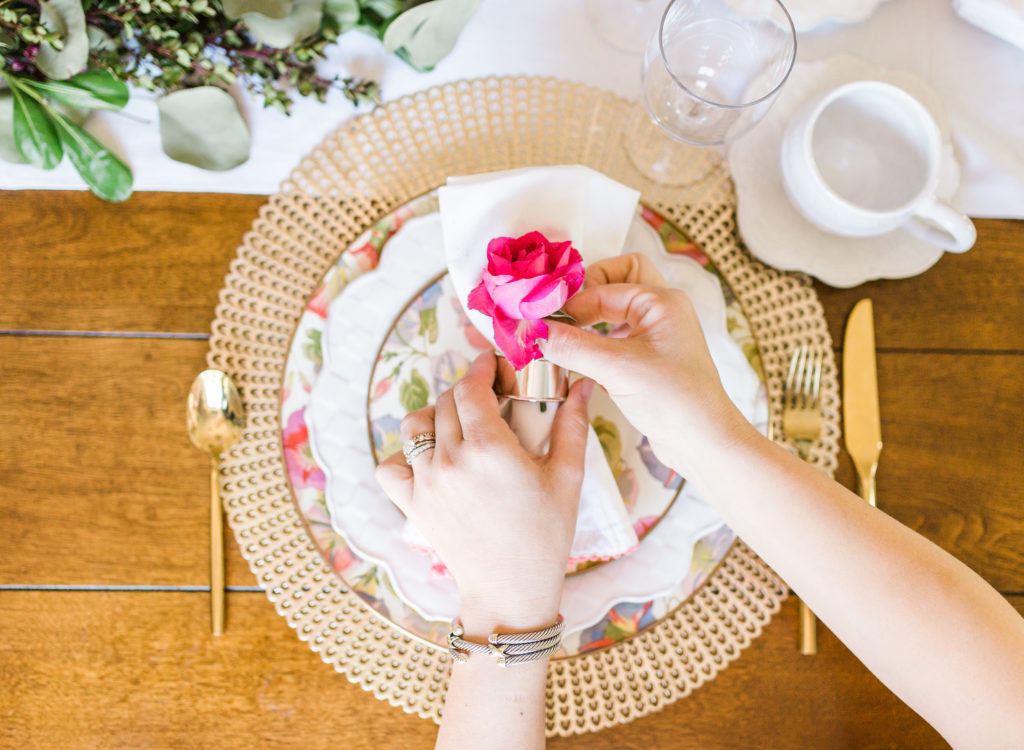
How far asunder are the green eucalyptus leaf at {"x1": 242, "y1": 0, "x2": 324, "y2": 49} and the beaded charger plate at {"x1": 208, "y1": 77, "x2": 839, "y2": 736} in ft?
0.31

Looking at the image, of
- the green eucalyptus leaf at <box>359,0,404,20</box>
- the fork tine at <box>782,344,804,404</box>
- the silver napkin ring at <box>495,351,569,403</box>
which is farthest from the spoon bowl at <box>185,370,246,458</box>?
the fork tine at <box>782,344,804,404</box>

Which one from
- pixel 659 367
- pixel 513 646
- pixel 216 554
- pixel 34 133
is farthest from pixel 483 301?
pixel 34 133

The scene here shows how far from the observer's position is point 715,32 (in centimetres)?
62

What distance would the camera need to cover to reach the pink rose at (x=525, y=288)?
16.8 inches

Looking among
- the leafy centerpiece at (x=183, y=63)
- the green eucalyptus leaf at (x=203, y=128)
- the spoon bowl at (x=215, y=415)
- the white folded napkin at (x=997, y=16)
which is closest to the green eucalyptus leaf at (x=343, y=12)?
the leafy centerpiece at (x=183, y=63)

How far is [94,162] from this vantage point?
631 millimetres

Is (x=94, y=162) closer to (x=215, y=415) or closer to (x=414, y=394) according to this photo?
(x=215, y=415)

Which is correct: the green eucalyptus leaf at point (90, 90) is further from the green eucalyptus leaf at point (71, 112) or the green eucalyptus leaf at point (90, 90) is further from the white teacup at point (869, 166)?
the white teacup at point (869, 166)

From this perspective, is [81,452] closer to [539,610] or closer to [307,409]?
[307,409]

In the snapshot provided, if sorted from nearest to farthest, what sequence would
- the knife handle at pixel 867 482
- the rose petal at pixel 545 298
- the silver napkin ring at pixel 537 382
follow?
the rose petal at pixel 545 298
the silver napkin ring at pixel 537 382
the knife handle at pixel 867 482

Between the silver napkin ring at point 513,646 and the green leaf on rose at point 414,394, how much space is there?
0.20m

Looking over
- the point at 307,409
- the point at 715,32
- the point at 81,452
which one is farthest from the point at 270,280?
the point at 715,32

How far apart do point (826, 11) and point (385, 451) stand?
0.61 metres

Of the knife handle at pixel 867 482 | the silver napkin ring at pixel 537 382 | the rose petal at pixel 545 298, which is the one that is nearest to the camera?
the rose petal at pixel 545 298
